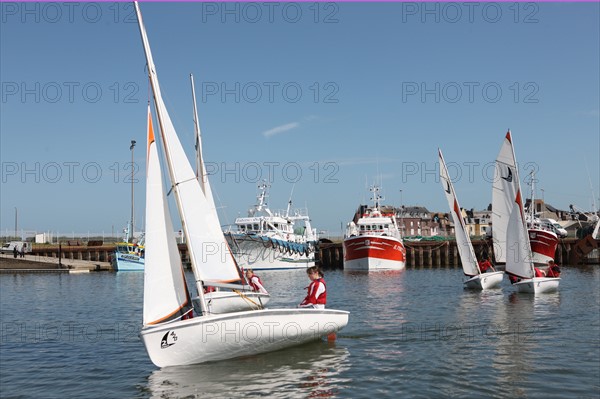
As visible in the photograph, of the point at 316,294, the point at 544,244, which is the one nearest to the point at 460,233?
the point at 544,244

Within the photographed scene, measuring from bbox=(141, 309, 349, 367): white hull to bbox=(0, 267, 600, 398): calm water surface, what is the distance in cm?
32

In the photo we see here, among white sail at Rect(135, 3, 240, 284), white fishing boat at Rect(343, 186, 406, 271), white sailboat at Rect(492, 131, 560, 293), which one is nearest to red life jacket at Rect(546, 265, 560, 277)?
white sailboat at Rect(492, 131, 560, 293)

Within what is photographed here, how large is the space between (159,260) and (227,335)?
251 cm

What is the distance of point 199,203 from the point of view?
55.1 feet

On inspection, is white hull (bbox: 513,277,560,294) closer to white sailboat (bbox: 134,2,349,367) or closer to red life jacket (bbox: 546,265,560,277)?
red life jacket (bbox: 546,265,560,277)

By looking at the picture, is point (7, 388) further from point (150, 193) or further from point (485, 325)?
point (485, 325)

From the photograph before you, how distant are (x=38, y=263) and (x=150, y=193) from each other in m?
52.8

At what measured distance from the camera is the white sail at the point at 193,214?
15.3m

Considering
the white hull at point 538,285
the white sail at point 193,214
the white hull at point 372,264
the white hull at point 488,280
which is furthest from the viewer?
the white hull at point 372,264

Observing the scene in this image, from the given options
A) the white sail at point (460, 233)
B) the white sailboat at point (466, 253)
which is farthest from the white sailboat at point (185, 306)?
the white sail at point (460, 233)

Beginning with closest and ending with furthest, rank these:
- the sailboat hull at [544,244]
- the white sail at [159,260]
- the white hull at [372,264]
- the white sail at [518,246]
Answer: the white sail at [159,260], the white sail at [518,246], the sailboat hull at [544,244], the white hull at [372,264]

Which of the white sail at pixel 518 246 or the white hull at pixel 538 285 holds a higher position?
the white sail at pixel 518 246

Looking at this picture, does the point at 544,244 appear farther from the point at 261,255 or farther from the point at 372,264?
the point at 261,255

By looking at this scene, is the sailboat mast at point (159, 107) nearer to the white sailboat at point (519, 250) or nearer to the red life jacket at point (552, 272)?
the white sailboat at point (519, 250)
